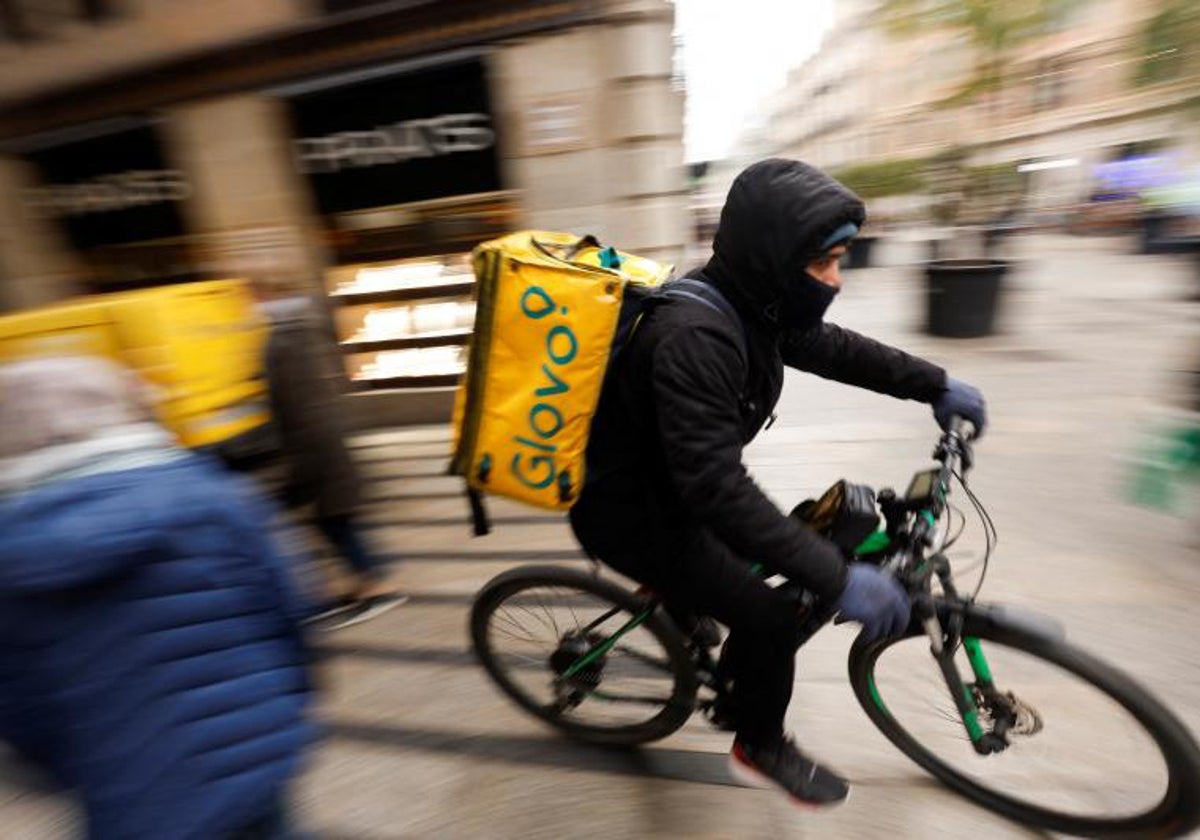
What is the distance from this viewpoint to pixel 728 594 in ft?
6.07

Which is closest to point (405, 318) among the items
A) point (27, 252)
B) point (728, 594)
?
point (27, 252)

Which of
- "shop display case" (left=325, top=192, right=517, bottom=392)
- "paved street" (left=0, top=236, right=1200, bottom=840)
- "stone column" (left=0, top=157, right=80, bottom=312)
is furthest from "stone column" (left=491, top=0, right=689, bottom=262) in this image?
"stone column" (left=0, top=157, right=80, bottom=312)

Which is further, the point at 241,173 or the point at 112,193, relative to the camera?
the point at 112,193

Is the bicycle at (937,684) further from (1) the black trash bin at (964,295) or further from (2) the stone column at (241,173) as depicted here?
(1) the black trash bin at (964,295)

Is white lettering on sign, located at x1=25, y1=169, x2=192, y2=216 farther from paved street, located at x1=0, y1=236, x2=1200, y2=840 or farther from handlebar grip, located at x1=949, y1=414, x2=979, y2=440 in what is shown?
handlebar grip, located at x1=949, y1=414, x2=979, y2=440

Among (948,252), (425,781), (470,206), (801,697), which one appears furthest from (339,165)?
(948,252)

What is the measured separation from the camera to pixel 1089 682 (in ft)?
5.73

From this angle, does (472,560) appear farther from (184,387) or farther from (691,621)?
(691,621)

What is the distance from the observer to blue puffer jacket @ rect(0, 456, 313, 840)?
1.04m

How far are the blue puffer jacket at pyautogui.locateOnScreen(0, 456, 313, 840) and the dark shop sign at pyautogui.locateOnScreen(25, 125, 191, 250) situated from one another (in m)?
6.82

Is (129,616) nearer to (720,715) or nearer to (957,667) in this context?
(720,715)

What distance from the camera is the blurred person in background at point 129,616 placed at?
105cm

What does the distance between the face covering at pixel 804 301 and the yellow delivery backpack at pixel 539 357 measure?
Result: 1.17 ft

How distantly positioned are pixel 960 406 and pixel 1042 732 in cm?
119
